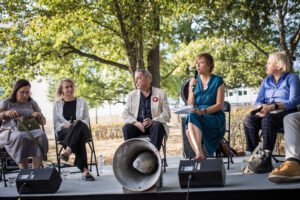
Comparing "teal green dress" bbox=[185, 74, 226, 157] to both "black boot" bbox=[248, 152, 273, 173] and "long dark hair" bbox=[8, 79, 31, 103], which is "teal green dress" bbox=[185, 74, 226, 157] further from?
"long dark hair" bbox=[8, 79, 31, 103]

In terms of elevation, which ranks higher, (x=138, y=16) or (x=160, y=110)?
(x=138, y=16)

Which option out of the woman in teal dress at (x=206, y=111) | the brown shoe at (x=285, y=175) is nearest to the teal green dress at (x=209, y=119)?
the woman in teal dress at (x=206, y=111)

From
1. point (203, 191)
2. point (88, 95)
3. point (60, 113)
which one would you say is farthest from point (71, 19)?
point (88, 95)

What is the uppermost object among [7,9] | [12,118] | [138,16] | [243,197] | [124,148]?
[7,9]

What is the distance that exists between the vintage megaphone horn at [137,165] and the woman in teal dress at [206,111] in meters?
0.63

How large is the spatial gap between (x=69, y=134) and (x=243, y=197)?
6.86ft

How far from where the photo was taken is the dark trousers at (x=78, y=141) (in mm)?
3869

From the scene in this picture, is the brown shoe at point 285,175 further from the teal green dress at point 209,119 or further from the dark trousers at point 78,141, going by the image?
the dark trousers at point 78,141

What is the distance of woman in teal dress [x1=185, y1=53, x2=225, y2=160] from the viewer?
361 centimetres

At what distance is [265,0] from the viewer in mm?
7879

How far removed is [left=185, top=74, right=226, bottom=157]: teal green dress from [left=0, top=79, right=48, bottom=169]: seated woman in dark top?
1.74 meters

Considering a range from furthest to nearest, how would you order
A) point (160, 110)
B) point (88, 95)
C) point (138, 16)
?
1. point (88, 95)
2. point (138, 16)
3. point (160, 110)

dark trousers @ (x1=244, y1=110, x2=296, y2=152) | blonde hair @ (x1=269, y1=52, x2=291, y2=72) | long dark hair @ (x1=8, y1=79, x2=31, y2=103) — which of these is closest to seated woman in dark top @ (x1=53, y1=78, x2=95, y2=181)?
long dark hair @ (x1=8, y1=79, x2=31, y2=103)

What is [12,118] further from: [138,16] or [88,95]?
[88,95]
